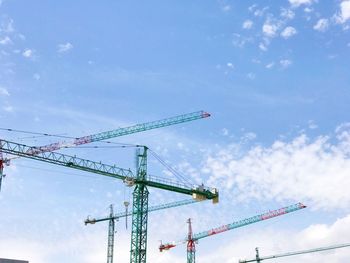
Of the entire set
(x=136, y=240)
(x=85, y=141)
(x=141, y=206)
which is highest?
(x=85, y=141)

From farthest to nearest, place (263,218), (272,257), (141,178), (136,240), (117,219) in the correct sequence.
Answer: (263,218) < (117,219) < (272,257) < (141,178) < (136,240)

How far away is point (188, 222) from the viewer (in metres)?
172

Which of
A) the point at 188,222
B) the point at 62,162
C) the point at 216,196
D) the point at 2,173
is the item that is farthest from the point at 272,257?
the point at 2,173

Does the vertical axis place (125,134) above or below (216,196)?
above

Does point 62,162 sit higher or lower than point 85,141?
lower

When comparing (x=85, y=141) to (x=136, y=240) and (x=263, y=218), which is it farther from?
(x=263, y=218)

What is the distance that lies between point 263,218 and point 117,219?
4998 cm

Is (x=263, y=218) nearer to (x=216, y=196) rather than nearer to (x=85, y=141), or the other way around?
(x=216, y=196)

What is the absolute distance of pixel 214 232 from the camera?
176 m

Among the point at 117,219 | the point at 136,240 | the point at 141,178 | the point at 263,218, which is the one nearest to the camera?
the point at 136,240

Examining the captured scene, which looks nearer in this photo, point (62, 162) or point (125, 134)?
point (62, 162)

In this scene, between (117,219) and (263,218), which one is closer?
(117,219)

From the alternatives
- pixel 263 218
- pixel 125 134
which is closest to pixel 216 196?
pixel 125 134

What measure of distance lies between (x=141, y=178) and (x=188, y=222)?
64.6m
